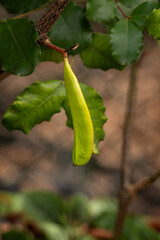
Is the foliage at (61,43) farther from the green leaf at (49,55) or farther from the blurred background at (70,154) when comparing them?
the blurred background at (70,154)

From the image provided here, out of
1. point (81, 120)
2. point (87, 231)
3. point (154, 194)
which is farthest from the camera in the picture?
point (154, 194)

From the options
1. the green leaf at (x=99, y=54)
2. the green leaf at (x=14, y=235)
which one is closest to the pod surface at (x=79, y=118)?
the green leaf at (x=99, y=54)

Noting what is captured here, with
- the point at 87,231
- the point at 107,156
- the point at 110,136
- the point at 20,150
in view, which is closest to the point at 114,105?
the point at 110,136

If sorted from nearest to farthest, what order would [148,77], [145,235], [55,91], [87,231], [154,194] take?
[55,91] < [145,235] < [87,231] < [154,194] < [148,77]

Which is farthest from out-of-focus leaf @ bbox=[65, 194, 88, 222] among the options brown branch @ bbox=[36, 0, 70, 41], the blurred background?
brown branch @ bbox=[36, 0, 70, 41]

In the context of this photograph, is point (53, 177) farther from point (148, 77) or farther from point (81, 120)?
point (81, 120)

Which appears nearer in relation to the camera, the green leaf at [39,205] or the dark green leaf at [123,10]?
the dark green leaf at [123,10]
